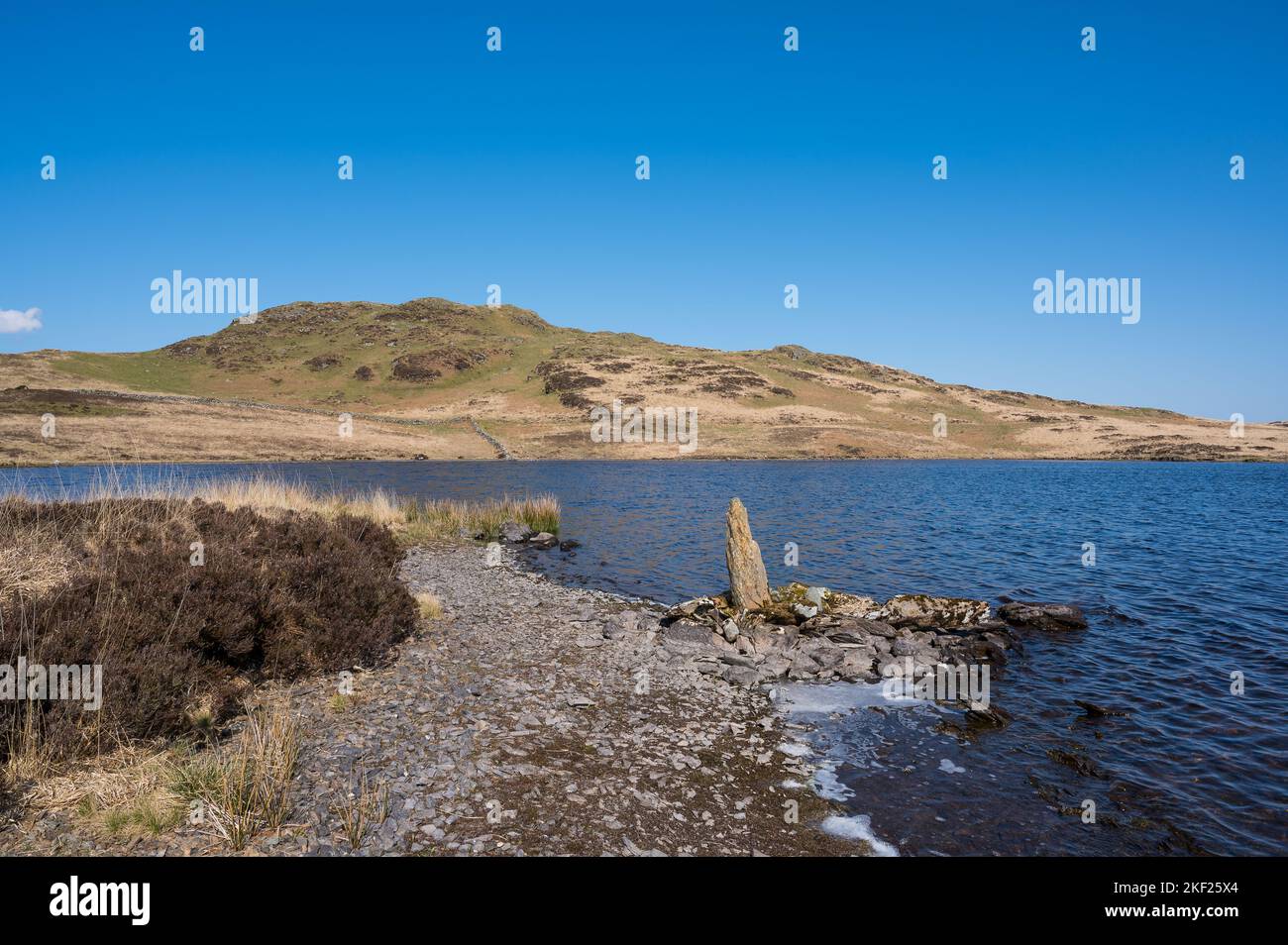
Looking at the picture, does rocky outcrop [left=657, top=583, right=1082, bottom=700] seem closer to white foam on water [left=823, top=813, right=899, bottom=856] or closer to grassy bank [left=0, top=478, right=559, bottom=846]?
white foam on water [left=823, top=813, right=899, bottom=856]

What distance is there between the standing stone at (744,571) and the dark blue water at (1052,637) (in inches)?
119

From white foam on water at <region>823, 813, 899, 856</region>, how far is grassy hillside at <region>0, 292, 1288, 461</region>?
74311mm

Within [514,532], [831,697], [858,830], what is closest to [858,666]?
[831,697]

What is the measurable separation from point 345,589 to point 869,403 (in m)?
121

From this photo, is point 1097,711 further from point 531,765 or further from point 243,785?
point 243,785

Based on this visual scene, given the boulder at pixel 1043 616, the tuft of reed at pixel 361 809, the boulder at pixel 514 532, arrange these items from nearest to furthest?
the tuft of reed at pixel 361 809
the boulder at pixel 1043 616
the boulder at pixel 514 532

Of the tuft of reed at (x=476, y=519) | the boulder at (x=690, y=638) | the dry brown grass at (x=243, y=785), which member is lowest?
the boulder at (x=690, y=638)

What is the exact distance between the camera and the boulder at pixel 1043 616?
16.3 metres

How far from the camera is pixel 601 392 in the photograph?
11038cm

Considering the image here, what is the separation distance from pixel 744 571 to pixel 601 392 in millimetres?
95736

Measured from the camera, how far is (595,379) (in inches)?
4596

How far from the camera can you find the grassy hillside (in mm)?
91688

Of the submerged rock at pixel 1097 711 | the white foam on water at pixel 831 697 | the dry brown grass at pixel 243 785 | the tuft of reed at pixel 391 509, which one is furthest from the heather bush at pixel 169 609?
the submerged rock at pixel 1097 711

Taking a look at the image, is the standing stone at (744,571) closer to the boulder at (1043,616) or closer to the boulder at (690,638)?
the boulder at (690,638)
